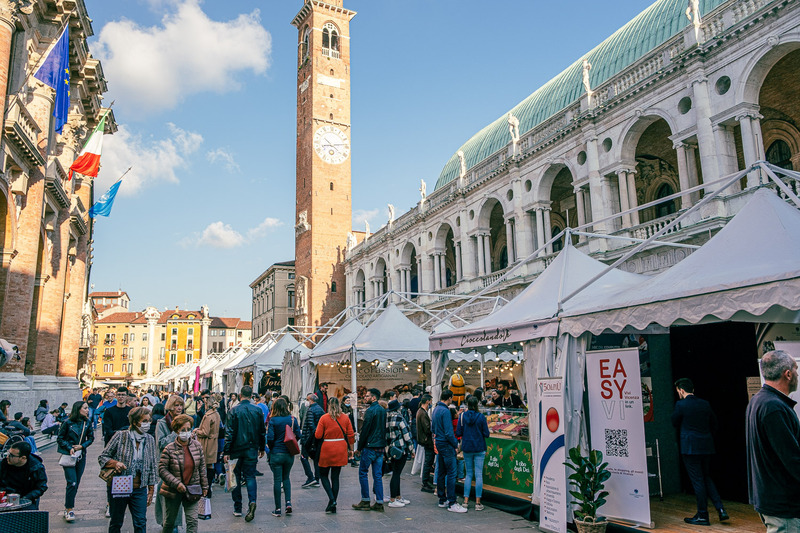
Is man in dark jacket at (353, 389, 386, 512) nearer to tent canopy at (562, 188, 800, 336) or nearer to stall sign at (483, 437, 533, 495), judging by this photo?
stall sign at (483, 437, 533, 495)

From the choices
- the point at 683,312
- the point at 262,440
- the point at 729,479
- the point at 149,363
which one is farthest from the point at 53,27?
the point at 149,363

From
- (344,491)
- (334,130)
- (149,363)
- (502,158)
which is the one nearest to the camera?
(344,491)

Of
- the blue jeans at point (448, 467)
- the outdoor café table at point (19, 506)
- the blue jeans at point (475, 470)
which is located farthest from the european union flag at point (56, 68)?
the blue jeans at point (475, 470)

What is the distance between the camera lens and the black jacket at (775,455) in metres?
3.63

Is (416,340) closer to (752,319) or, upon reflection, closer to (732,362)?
(732,362)

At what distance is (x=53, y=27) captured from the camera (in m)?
19.3

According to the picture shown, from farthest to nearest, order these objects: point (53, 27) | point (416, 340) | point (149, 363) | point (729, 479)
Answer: point (149, 363) → point (53, 27) → point (416, 340) → point (729, 479)

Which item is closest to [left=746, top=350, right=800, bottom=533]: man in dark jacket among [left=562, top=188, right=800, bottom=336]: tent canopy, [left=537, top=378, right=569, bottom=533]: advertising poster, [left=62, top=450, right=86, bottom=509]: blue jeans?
[left=562, top=188, right=800, bottom=336]: tent canopy

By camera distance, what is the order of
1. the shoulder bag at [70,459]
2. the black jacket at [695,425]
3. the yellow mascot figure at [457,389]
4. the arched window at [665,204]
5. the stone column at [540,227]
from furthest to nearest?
the stone column at [540,227], the arched window at [665,204], the yellow mascot figure at [457,389], the shoulder bag at [70,459], the black jacket at [695,425]

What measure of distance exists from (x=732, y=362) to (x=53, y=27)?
22.2 meters

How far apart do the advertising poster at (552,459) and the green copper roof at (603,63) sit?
16292mm

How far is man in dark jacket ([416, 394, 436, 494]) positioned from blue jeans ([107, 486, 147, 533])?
4776 millimetres

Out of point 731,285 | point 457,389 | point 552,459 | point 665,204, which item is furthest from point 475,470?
point 665,204

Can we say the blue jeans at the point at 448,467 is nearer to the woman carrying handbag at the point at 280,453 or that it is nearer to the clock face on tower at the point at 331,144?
the woman carrying handbag at the point at 280,453
